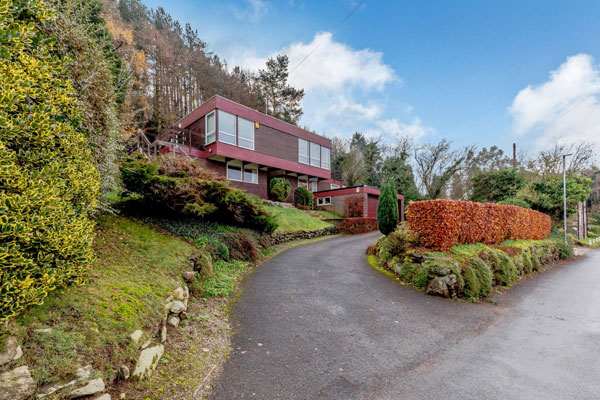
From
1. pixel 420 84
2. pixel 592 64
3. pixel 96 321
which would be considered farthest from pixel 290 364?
pixel 592 64

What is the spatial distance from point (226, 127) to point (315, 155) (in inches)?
329

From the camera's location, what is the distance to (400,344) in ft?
12.5

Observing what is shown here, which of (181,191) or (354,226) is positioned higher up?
(181,191)

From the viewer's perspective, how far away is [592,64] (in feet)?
41.5

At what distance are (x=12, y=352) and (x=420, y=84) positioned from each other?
15312 mm

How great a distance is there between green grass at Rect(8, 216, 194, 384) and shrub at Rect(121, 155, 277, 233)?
175 centimetres

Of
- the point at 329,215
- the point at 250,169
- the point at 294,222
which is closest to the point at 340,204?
the point at 329,215

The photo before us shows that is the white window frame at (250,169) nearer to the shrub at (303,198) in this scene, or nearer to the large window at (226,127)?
the large window at (226,127)

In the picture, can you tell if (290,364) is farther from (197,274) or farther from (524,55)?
(524,55)

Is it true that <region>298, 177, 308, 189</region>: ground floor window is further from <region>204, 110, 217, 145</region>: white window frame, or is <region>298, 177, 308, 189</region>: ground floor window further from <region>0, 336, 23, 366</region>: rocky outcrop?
<region>0, 336, 23, 366</region>: rocky outcrop

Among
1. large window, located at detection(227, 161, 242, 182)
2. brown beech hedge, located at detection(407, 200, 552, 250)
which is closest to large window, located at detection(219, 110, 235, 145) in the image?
large window, located at detection(227, 161, 242, 182)

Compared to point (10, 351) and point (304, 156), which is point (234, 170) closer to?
point (304, 156)

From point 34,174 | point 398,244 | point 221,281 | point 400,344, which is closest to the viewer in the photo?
point 34,174

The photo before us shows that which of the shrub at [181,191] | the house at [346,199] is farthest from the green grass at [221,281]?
the house at [346,199]
